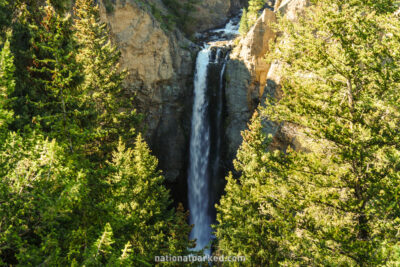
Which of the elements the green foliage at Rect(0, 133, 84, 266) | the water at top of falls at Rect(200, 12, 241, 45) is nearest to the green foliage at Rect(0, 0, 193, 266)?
the green foliage at Rect(0, 133, 84, 266)

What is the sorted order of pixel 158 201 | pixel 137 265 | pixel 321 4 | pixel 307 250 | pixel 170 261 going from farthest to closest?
pixel 158 201
pixel 170 261
pixel 137 265
pixel 321 4
pixel 307 250

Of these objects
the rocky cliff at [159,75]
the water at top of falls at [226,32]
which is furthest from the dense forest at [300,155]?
the water at top of falls at [226,32]

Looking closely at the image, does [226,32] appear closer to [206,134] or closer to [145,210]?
[206,134]

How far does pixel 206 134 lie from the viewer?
27.4 metres

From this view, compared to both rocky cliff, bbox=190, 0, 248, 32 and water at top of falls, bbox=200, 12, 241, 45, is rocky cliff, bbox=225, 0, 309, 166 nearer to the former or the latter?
water at top of falls, bbox=200, 12, 241, 45

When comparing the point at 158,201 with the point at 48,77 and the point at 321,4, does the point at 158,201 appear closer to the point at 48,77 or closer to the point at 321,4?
the point at 48,77

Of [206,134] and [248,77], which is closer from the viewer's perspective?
[248,77]

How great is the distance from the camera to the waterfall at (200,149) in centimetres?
2616

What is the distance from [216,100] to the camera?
2750 cm

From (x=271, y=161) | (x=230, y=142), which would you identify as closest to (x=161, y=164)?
(x=230, y=142)

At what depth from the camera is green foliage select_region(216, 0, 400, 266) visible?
209 inches

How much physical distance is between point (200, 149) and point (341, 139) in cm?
2176

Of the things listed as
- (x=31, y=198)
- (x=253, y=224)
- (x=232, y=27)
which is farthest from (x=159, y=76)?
(x=232, y=27)

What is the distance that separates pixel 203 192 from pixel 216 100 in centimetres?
1045
